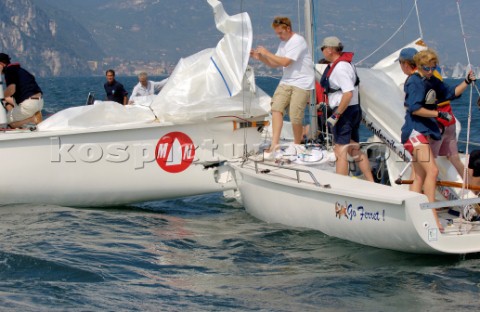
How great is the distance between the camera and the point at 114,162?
866 centimetres

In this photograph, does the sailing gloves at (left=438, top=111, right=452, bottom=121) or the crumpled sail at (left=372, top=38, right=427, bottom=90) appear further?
the crumpled sail at (left=372, top=38, right=427, bottom=90)

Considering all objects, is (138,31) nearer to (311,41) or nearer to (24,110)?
(24,110)

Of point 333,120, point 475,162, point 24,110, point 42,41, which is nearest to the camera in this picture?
point 475,162

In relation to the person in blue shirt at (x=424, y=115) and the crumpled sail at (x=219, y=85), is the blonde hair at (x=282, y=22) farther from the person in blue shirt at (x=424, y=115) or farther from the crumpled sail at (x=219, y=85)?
the person in blue shirt at (x=424, y=115)

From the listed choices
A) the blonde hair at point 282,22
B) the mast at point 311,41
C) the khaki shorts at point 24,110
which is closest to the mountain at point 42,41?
the khaki shorts at point 24,110

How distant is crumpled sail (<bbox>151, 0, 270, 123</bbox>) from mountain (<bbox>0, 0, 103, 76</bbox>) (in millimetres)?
125977

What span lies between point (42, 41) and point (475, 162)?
5853 inches

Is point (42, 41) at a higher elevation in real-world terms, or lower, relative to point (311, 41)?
higher

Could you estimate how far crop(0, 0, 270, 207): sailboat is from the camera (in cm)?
853

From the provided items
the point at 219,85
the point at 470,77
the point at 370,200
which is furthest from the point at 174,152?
the point at 470,77

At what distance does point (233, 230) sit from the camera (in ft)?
26.5

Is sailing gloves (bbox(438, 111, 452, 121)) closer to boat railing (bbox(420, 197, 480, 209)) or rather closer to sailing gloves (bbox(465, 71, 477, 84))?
sailing gloves (bbox(465, 71, 477, 84))

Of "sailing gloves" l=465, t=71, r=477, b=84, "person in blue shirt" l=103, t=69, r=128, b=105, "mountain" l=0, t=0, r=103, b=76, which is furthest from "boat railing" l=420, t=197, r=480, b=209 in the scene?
"mountain" l=0, t=0, r=103, b=76

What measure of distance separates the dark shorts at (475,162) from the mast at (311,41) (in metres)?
1.86
